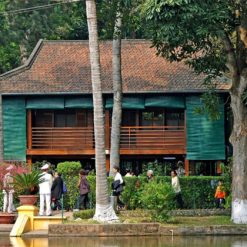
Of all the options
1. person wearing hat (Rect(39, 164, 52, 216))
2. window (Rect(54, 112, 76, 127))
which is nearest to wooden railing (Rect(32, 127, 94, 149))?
window (Rect(54, 112, 76, 127))

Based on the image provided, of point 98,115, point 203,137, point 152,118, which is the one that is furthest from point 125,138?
point 98,115

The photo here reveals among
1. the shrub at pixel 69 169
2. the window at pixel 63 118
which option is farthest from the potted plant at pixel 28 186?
the window at pixel 63 118

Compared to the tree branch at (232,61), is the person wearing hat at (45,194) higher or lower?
lower

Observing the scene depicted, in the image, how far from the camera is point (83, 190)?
31.2 meters

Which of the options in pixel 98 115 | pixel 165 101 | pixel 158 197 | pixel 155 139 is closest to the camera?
pixel 158 197

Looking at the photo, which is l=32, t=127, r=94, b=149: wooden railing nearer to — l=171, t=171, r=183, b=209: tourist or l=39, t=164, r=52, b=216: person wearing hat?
l=171, t=171, r=183, b=209: tourist

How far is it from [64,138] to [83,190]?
12718 millimetres

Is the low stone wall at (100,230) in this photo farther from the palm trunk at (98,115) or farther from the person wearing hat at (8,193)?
the person wearing hat at (8,193)

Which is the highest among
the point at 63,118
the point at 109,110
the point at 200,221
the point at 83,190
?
the point at 109,110

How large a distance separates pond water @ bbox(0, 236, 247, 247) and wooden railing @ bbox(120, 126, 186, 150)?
16651mm

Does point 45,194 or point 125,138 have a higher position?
point 125,138

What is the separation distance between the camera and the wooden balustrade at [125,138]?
43406mm

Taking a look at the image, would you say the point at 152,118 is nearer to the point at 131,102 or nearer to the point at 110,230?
the point at 131,102

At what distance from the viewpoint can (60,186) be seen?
3156cm
